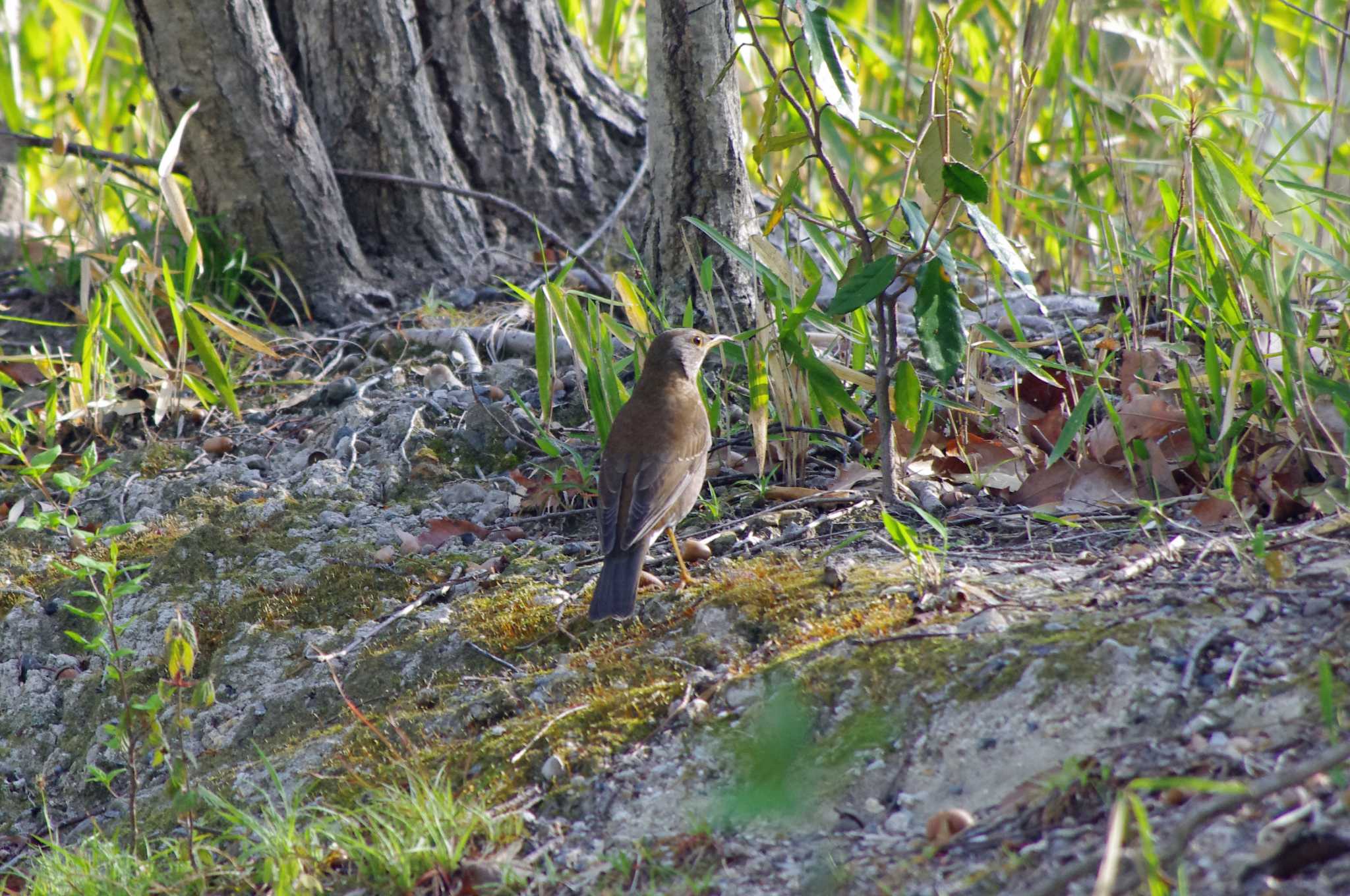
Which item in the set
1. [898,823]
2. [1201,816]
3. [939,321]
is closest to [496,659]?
[898,823]

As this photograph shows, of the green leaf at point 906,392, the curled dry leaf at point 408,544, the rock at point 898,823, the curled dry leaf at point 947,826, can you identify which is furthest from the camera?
the curled dry leaf at point 408,544

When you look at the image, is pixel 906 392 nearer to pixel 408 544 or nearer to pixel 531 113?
pixel 408 544

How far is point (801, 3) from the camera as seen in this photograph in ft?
10.8

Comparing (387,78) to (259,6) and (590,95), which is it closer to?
(259,6)

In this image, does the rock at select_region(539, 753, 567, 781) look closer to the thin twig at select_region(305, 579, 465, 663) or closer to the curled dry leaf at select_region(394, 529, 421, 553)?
the thin twig at select_region(305, 579, 465, 663)

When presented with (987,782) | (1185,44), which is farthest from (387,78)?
(987,782)

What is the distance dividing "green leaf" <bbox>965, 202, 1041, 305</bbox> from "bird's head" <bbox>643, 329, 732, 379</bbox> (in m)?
1.12

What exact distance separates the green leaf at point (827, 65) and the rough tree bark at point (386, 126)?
10.0 feet

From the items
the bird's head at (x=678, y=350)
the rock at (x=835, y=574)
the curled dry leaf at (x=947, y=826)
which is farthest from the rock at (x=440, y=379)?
the curled dry leaf at (x=947, y=826)

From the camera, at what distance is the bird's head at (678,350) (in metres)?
4.27

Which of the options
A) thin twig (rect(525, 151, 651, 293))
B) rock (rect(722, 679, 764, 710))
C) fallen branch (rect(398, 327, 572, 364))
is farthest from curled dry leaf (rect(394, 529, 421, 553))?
thin twig (rect(525, 151, 651, 293))

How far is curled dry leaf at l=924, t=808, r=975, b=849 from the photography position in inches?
90.2

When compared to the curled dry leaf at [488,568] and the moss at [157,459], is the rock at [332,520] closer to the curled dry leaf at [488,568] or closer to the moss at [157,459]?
the curled dry leaf at [488,568]

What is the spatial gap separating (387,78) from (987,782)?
454 cm
